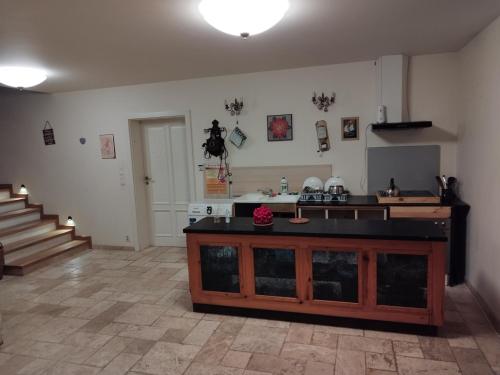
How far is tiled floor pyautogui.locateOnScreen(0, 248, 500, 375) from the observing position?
2.34m

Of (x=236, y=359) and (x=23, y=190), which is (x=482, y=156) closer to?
(x=236, y=359)

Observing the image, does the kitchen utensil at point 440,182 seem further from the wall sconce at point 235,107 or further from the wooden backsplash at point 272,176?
the wall sconce at point 235,107

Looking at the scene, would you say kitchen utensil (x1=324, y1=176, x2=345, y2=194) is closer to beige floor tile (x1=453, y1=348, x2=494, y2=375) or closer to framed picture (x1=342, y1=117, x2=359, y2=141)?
framed picture (x1=342, y1=117, x2=359, y2=141)

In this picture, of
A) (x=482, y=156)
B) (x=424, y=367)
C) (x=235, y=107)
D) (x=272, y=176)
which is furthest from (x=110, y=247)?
(x=482, y=156)

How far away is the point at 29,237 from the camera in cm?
521

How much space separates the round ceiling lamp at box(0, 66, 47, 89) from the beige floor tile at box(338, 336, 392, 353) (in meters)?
4.05

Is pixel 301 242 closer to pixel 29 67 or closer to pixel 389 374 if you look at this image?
pixel 389 374

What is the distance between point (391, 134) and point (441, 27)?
136 centimetres

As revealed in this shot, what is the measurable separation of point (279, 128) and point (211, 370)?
305cm

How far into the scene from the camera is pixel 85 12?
7.88 feet

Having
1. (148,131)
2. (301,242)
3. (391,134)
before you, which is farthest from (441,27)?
(148,131)

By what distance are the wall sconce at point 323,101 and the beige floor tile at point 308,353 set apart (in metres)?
2.84

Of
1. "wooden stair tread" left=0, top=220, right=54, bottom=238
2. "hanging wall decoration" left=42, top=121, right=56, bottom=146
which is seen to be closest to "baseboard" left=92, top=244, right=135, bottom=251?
"wooden stair tread" left=0, top=220, right=54, bottom=238

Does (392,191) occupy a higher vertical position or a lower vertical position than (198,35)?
lower
